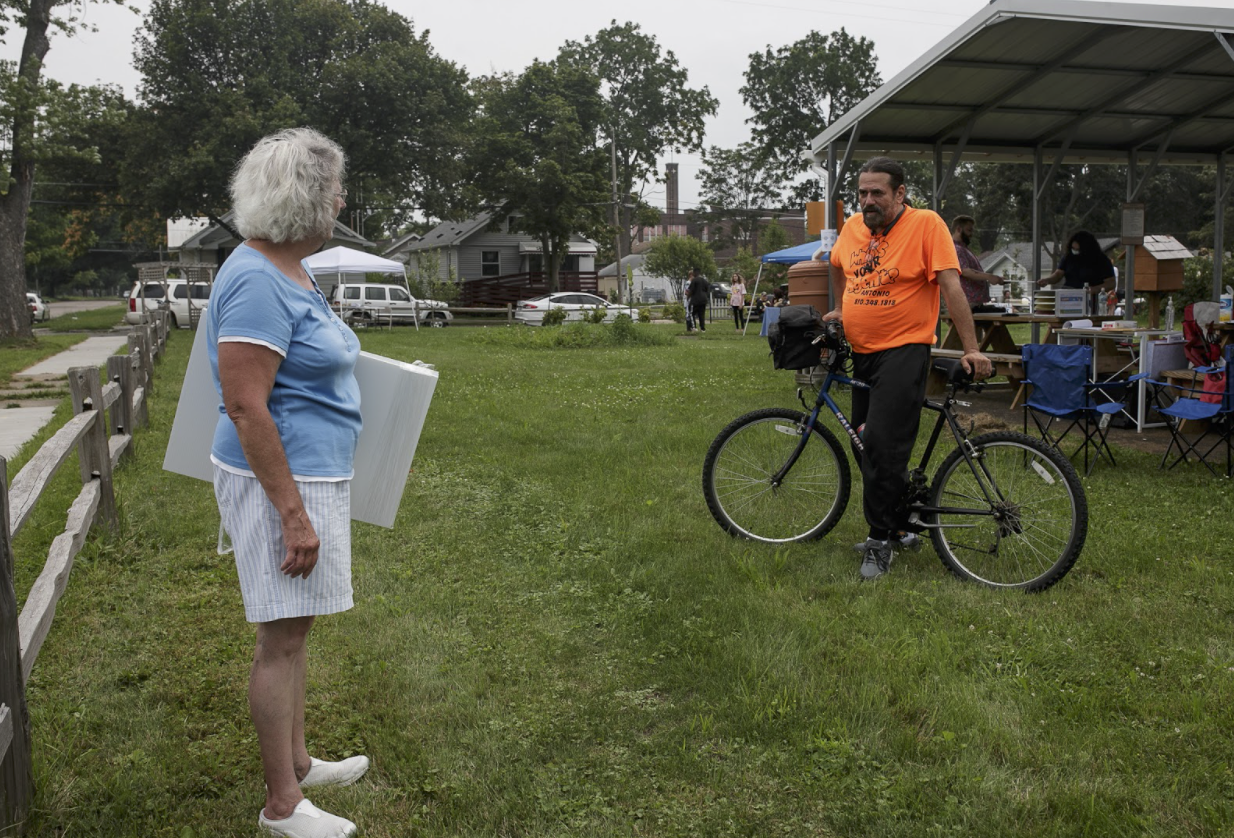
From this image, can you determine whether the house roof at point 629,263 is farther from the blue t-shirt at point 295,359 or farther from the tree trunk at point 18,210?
the blue t-shirt at point 295,359

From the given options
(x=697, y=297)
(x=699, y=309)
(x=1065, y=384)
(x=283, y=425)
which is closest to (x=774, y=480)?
(x=1065, y=384)

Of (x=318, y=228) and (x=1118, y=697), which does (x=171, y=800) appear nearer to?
(x=318, y=228)

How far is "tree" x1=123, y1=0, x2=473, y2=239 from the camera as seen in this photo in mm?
40500

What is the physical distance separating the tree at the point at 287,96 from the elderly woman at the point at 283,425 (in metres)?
39.9

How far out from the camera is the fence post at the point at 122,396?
7.61 meters

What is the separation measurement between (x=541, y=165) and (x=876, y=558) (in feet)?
135

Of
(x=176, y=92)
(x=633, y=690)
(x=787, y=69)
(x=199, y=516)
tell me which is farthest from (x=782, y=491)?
(x=787, y=69)

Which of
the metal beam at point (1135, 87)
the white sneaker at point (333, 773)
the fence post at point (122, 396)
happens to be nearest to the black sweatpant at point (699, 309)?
the metal beam at point (1135, 87)

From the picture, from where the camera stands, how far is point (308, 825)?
282 cm

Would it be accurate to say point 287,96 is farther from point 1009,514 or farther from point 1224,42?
point 1009,514

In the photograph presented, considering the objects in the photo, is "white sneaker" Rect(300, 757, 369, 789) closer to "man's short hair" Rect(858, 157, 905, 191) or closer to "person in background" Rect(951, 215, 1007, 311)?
Answer: "man's short hair" Rect(858, 157, 905, 191)

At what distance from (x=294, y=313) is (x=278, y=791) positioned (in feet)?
4.21

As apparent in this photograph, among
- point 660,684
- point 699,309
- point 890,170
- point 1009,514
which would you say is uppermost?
point 890,170

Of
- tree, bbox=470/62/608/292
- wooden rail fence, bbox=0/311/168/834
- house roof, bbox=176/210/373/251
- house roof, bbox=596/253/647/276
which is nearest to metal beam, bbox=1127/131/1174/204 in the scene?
wooden rail fence, bbox=0/311/168/834
